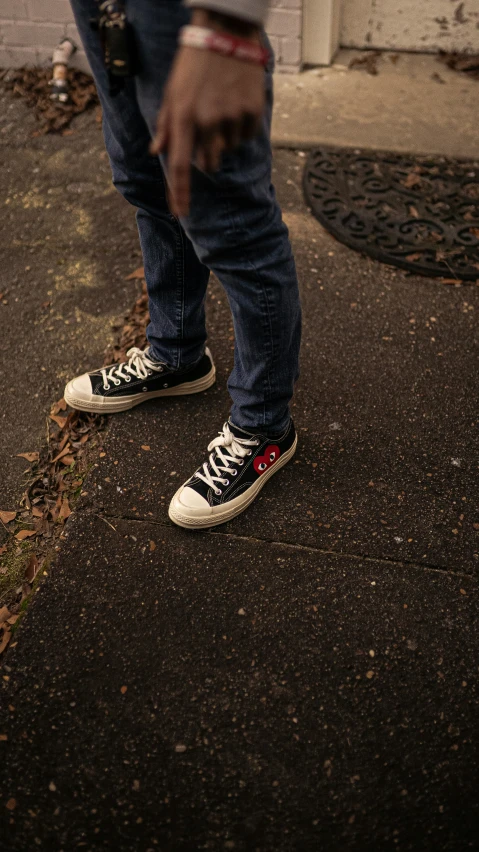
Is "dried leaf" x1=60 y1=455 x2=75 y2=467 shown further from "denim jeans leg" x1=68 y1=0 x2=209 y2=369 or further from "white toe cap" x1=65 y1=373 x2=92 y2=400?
"denim jeans leg" x1=68 y1=0 x2=209 y2=369

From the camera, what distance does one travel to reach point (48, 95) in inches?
139

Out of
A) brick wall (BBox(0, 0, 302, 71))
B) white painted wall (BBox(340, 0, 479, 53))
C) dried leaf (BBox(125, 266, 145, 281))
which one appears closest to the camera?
dried leaf (BBox(125, 266, 145, 281))

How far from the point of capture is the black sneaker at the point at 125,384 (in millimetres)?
1979

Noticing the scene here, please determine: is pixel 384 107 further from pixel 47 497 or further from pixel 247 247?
pixel 47 497

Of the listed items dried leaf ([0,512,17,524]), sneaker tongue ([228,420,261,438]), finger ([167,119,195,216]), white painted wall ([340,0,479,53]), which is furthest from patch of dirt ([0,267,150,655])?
white painted wall ([340,0,479,53])

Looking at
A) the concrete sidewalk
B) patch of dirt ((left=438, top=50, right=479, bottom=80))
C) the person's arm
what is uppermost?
the person's arm

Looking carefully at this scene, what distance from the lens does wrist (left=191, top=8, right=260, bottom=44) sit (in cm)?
94

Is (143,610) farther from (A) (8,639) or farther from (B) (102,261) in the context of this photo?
(B) (102,261)

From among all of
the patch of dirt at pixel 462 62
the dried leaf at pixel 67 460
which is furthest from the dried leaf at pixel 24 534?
the patch of dirt at pixel 462 62

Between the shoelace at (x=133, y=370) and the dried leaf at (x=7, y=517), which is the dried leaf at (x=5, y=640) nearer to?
the dried leaf at (x=7, y=517)

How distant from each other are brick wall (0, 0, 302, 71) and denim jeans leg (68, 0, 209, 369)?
7.27 ft

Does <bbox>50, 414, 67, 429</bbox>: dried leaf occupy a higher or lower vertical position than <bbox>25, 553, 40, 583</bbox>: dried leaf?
higher

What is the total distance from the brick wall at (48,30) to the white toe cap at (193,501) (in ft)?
8.95

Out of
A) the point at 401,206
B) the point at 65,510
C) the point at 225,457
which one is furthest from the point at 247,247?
the point at 401,206
